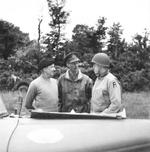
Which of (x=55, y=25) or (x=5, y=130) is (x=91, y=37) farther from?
(x=5, y=130)

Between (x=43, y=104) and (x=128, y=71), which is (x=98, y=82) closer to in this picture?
(x=43, y=104)

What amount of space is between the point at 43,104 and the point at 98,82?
101cm

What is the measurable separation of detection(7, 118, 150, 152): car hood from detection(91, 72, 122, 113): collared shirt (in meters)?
2.79

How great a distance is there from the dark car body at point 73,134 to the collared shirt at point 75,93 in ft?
12.7

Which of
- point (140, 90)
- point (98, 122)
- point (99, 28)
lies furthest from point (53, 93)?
point (99, 28)

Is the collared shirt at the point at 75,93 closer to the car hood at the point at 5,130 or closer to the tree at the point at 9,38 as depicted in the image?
the car hood at the point at 5,130

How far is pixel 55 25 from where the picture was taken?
4538 cm

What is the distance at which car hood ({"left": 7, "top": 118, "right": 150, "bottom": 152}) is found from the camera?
2.02m

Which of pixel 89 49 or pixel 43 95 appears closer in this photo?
pixel 43 95

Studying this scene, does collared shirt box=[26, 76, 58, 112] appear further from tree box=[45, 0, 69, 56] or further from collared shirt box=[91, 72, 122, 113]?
tree box=[45, 0, 69, 56]

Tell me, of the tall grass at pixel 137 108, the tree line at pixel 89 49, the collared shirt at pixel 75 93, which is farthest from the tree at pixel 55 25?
the collared shirt at pixel 75 93

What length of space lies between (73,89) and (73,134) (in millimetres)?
4333

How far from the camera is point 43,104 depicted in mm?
6254

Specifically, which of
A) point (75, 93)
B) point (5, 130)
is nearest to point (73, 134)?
point (5, 130)
